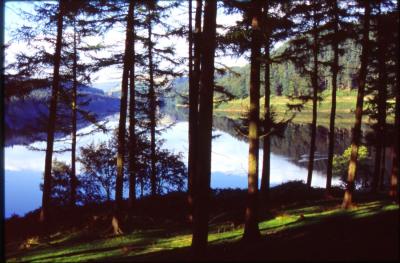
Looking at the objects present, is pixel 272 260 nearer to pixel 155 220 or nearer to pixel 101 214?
pixel 155 220

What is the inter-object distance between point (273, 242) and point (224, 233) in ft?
11.0

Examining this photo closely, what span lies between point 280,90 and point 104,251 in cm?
15298

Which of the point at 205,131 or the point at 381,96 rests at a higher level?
the point at 381,96

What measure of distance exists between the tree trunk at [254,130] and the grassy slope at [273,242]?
537 mm

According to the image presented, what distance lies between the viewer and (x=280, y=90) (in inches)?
6280

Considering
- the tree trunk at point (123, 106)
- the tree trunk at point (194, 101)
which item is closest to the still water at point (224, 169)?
the tree trunk at point (194, 101)

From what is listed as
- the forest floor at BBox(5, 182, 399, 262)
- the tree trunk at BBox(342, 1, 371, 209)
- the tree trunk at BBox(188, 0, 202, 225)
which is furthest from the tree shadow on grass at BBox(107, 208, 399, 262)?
the tree trunk at BBox(188, 0, 202, 225)

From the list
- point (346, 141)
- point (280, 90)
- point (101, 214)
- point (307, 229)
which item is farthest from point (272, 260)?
point (280, 90)

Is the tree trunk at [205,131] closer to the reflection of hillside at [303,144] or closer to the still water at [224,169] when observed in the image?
the still water at [224,169]

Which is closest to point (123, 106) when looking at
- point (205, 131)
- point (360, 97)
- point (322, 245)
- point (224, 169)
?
point (205, 131)

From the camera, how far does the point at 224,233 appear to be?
13.8 metres

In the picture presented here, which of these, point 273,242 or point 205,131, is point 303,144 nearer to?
point 273,242

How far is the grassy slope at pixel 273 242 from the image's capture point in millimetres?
9023

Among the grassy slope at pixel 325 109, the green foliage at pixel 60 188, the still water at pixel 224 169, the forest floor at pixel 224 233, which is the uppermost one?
the grassy slope at pixel 325 109
